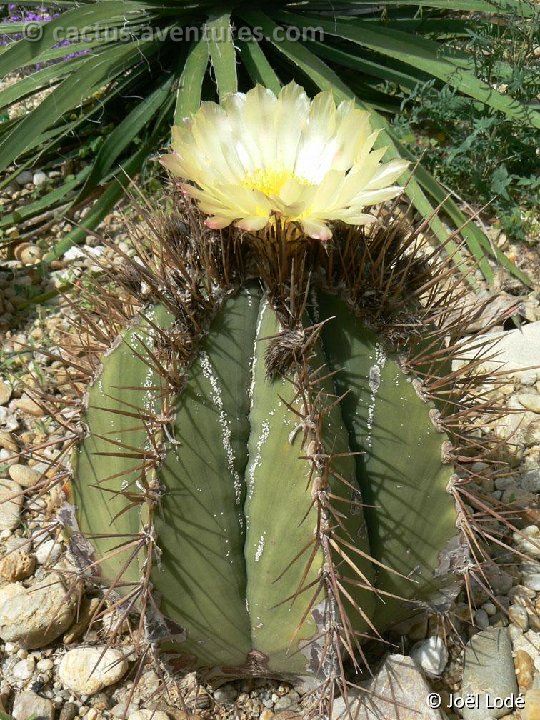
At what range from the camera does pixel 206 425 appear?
4.80ft

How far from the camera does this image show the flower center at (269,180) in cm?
149

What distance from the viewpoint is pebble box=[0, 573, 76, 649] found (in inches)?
76.6

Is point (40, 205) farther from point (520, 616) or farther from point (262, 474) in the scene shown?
point (520, 616)

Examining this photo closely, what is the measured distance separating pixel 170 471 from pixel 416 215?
205cm

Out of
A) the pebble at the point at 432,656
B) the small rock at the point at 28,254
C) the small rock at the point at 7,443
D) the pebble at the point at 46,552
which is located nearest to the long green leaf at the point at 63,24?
the small rock at the point at 28,254

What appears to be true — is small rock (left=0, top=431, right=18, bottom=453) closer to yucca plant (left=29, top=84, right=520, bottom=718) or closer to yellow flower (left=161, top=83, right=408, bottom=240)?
yucca plant (left=29, top=84, right=520, bottom=718)

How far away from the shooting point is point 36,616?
6.44 ft

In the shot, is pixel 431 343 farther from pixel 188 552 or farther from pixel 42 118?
pixel 42 118

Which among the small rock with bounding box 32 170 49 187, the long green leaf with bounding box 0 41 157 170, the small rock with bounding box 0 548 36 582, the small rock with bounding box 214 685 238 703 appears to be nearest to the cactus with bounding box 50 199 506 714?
the small rock with bounding box 214 685 238 703

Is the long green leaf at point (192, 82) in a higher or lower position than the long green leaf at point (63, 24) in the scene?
lower

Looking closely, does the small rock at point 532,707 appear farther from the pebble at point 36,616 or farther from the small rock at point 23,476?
the small rock at point 23,476

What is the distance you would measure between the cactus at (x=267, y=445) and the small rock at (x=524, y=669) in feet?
1.30

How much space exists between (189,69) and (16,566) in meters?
2.07

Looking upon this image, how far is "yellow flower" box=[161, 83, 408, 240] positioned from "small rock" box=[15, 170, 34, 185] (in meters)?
2.33
